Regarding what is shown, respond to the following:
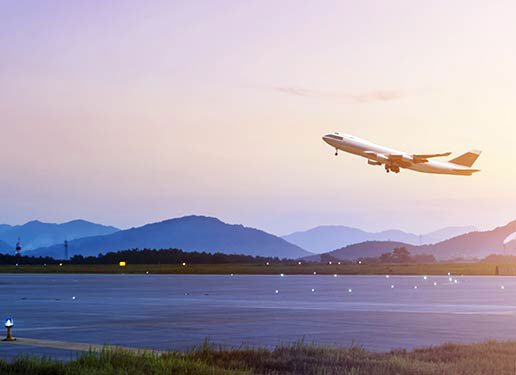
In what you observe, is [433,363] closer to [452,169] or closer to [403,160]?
[403,160]

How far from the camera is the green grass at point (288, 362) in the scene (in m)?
20.9

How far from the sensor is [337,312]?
46344 mm

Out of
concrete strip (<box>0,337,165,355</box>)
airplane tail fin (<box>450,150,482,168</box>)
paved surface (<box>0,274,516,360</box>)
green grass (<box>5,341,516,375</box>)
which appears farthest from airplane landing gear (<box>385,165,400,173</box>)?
green grass (<box>5,341,516,375</box>)

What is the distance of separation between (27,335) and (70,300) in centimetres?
2691

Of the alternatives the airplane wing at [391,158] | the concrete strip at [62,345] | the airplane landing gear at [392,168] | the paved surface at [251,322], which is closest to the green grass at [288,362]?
the paved surface at [251,322]

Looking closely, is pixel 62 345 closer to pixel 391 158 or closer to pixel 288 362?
pixel 288 362

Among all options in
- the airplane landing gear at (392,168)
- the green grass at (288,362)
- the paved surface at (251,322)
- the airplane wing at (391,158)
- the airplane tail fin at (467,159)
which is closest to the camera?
the green grass at (288,362)

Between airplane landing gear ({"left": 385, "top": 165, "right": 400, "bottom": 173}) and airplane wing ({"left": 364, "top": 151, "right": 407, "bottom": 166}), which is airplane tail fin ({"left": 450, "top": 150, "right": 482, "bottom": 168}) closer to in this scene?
airplane wing ({"left": 364, "top": 151, "right": 407, "bottom": 166})

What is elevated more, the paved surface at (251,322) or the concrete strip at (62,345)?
the paved surface at (251,322)

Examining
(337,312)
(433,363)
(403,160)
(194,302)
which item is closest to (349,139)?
(403,160)

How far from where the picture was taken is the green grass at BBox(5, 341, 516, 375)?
20.9m

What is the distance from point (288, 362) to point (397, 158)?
2483 inches

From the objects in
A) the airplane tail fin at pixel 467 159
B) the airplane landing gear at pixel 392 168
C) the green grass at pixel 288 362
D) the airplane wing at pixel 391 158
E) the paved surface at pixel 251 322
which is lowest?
the green grass at pixel 288 362

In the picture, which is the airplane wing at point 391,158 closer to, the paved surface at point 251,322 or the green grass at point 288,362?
the paved surface at point 251,322
